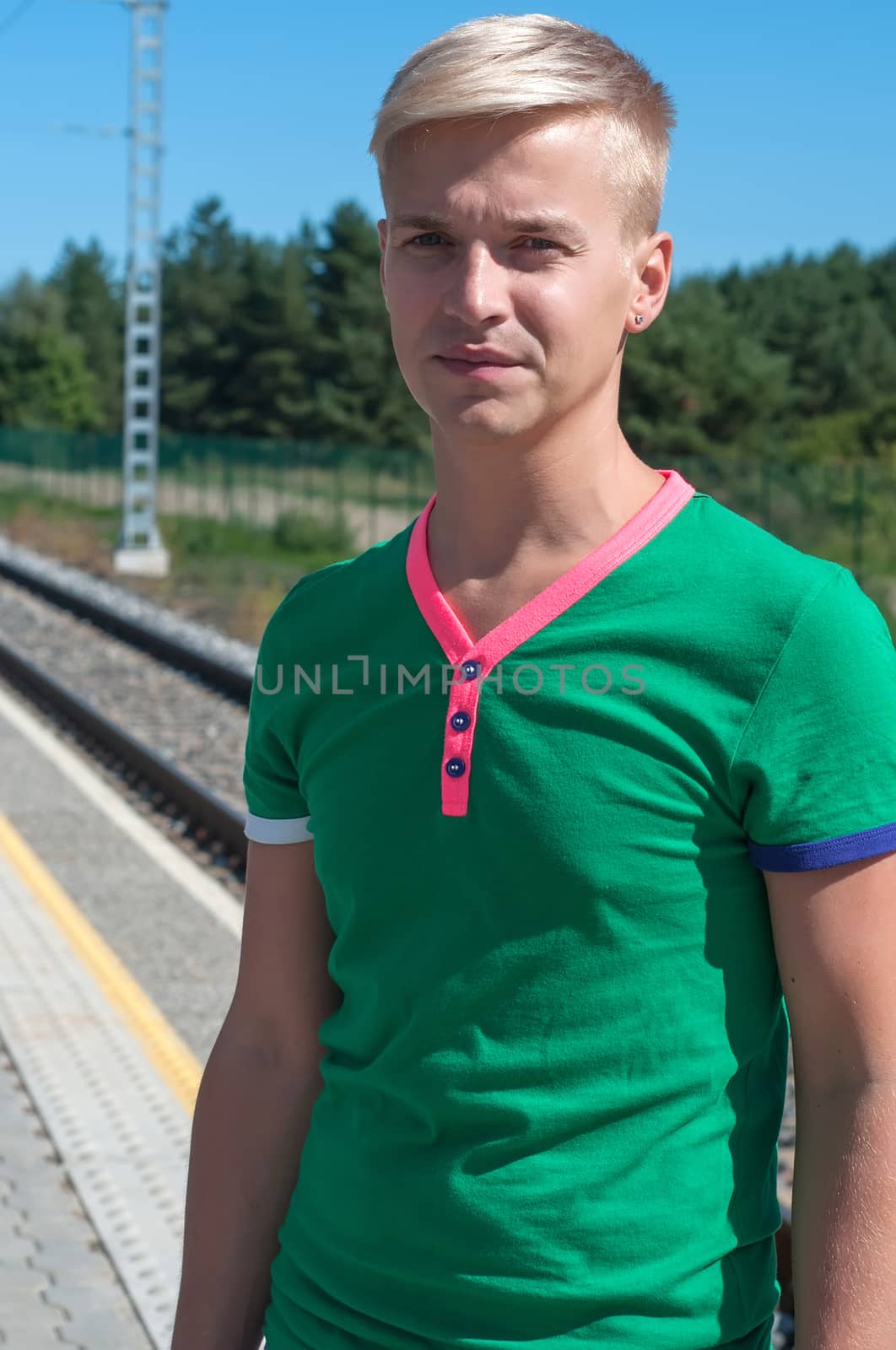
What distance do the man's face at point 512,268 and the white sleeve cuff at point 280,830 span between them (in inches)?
18.6

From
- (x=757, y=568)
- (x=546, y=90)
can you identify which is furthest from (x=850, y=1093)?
(x=546, y=90)

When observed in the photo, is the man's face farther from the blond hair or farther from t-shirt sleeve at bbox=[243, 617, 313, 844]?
t-shirt sleeve at bbox=[243, 617, 313, 844]

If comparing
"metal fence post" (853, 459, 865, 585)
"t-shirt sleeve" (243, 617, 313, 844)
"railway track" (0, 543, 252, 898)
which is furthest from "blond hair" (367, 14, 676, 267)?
"metal fence post" (853, 459, 865, 585)

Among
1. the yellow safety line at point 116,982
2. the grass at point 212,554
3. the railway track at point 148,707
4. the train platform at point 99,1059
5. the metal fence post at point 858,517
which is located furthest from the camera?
the metal fence post at point 858,517

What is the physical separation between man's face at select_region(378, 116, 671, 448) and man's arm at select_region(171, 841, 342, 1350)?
0.55 m

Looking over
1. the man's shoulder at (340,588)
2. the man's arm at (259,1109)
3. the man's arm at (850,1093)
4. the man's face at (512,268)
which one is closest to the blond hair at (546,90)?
the man's face at (512,268)

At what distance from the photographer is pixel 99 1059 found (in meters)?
5.52

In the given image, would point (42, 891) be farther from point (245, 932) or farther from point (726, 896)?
point (726, 896)

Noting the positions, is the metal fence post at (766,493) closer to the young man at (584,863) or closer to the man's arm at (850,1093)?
the young man at (584,863)

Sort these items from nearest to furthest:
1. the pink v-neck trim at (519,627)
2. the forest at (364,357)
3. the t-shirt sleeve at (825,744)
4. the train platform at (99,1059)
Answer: the t-shirt sleeve at (825,744) < the pink v-neck trim at (519,627) < the train platform at (99,1059) < the forest at (364,357)

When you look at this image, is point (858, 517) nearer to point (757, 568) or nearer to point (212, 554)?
point (212, 554)

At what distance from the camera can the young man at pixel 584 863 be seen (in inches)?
53.7

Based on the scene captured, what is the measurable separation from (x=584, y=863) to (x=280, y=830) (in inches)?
16.8

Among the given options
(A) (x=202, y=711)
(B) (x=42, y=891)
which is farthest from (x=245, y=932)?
(A) (x=202, y=711)
